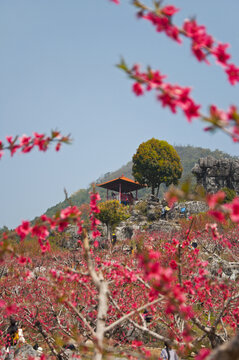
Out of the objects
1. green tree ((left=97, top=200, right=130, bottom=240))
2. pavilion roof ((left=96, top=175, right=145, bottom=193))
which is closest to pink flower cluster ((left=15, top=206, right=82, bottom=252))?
green tree ((left=97, top=200, right=130, bottom=240))

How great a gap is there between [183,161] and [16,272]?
111 meters

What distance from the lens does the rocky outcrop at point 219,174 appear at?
35188 mm

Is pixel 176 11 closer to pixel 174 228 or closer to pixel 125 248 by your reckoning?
pixel 125 248

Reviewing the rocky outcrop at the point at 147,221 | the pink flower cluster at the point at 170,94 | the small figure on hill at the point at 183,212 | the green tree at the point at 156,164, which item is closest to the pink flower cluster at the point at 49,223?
the pink flower cluster at the point at 170,94

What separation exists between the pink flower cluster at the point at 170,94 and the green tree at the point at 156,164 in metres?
37.7

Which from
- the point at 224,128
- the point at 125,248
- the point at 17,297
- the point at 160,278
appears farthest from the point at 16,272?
the point at 125,248

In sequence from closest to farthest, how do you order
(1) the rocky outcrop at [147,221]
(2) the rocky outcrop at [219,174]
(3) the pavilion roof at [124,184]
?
(1) the rocky outcrop at [147,221] → (2) the rocky outcrop at [219,174] → (3) the pavilion roof at [124,184]

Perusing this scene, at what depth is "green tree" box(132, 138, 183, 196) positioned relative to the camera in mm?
39719

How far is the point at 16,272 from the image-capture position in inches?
130

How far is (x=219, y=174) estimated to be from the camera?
118ft

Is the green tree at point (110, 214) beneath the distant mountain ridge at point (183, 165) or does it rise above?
beneath

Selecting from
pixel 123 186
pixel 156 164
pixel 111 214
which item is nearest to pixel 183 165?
pixel 123 186

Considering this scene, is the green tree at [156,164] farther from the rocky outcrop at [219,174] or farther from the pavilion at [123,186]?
the rocky outcrop at [219,174]

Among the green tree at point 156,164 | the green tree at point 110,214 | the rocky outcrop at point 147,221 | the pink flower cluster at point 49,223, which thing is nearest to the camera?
the pink flower cluster at point 49,223
